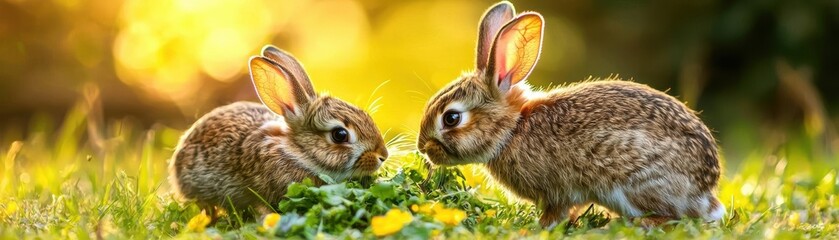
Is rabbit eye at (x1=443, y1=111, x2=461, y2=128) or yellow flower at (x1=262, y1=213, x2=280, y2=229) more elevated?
rabbit eye at (x1=443, y1=111, x2=461, y2=128)

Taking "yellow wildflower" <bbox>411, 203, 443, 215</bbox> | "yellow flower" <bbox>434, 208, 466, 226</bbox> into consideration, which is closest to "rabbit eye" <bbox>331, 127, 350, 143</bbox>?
"yellow wildflower" <bbox>411, 203, 443, 215</bbox>

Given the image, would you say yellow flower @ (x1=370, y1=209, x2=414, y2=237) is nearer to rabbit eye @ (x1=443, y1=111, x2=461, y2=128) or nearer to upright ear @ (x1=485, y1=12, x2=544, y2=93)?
rabbit eye @ (x1=443, y1=111, x2=461, y2=128)

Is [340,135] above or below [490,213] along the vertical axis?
above

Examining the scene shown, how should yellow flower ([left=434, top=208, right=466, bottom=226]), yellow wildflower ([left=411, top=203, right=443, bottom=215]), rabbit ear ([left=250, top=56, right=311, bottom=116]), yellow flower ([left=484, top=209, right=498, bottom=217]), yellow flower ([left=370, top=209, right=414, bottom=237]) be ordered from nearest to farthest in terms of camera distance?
1. yellow flower ([left=370, top=209, right=414, bottom=237])
2. yellow flower ([left=434, top=208, right=466, bottom=226])
3. yellow wildflower ([left=411, top=203, right=443, bottom=215])
4. yellow flower ([left=484, top=209, right=498, bottom=217])
5. rabbit ear ([left=250, top=56, right=311, bottom=116])

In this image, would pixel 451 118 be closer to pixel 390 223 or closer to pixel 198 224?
pixel 390 223

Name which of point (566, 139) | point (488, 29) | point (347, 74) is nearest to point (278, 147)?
point (488, 29)

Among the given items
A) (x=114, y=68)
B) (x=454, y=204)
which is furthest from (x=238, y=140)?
(x=114, y=68)

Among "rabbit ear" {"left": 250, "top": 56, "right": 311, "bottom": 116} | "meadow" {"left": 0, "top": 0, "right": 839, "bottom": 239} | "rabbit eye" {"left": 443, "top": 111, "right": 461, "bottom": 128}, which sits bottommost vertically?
"meadow" {"left": 0, "top": 0, "right": 839, "bottom": 239}
